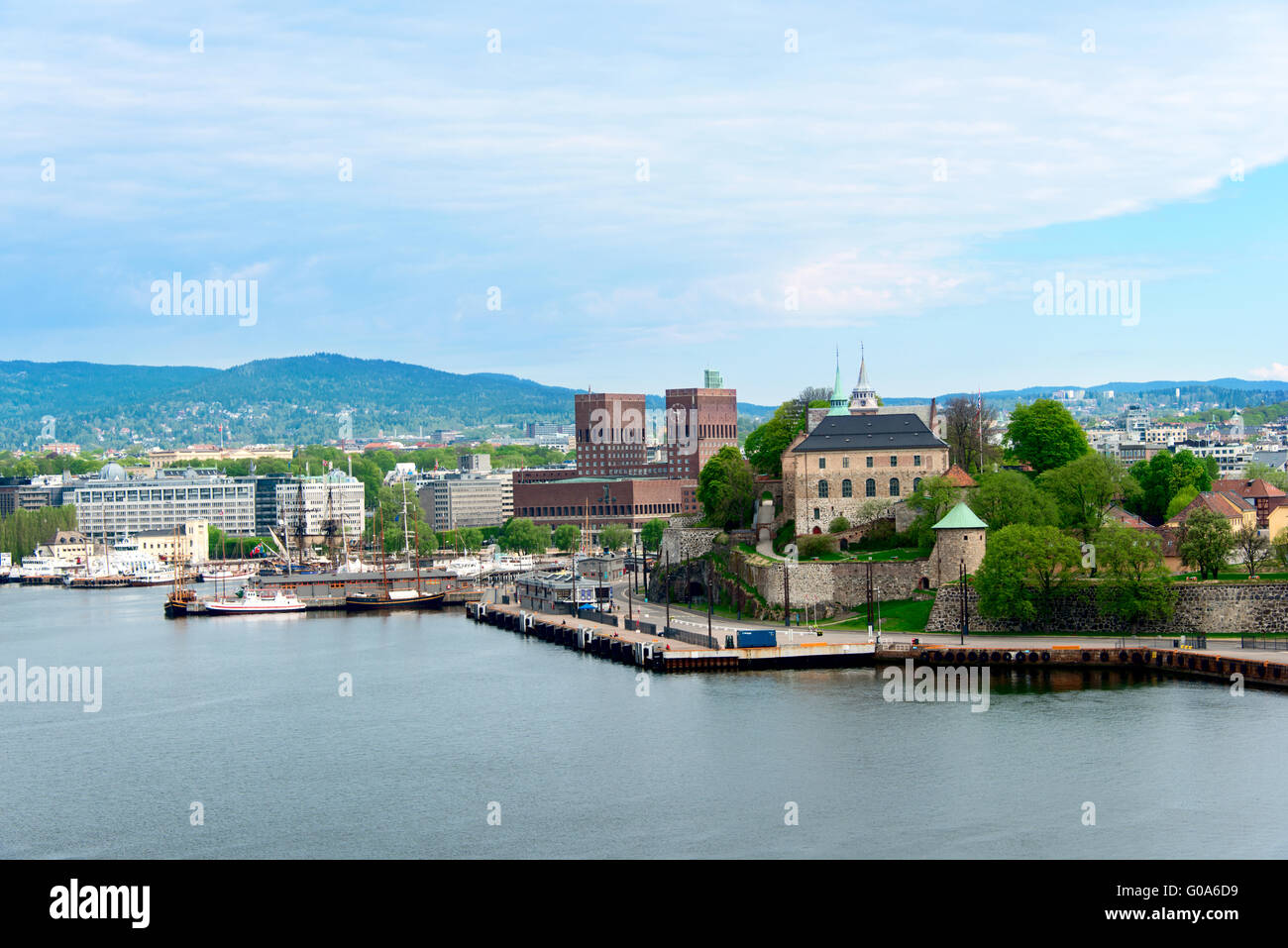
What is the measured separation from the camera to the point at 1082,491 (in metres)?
68.1

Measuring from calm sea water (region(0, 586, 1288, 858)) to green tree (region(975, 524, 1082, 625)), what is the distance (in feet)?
20.7

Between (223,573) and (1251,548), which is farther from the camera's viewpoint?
(223,573)

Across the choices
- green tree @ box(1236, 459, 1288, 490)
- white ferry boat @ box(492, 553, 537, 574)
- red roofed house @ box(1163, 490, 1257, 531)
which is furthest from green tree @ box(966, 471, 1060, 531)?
white ferry boat @ box(492, 553, 537, 574)

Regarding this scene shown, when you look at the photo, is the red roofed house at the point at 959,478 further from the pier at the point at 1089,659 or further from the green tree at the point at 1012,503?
the pier at the point at 1089,659

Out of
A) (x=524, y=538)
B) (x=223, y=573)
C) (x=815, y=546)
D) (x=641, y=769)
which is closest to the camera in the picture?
(x=641, y=769)

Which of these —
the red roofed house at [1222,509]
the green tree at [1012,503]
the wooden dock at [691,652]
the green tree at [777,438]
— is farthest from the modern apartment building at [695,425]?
the green tree at [1012,503]

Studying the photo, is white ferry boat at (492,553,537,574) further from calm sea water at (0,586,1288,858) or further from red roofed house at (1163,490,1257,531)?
calm sea water at (0,586,1288,858)

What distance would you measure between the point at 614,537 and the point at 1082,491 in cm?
8624

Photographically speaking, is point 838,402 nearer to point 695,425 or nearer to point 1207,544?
point 1207,544

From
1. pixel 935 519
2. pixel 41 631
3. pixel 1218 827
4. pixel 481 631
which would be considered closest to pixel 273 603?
pixel 41 631

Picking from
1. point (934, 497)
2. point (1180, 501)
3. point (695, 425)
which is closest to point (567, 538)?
point (695, 425)

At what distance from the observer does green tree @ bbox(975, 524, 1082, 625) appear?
Answer: 6078 cm
